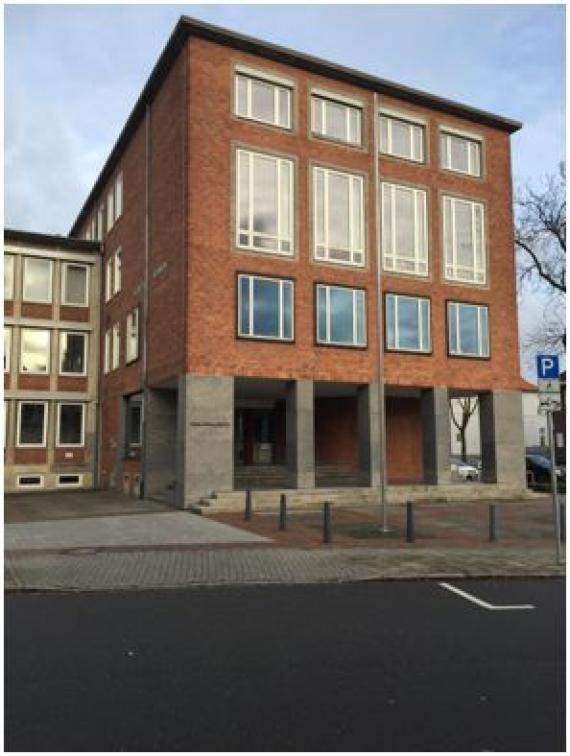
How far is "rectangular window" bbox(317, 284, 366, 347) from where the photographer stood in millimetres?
23844

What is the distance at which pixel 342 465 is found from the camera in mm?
29906

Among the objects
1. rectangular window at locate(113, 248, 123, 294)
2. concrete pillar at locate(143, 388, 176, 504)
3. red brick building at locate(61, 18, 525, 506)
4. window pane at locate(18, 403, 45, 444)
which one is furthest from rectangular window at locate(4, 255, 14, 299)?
concrete pillar at locate(143, 388, 176, 504)

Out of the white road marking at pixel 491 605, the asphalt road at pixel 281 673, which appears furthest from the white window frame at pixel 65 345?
the white road marking at pixel 491 605

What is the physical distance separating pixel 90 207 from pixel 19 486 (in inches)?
598

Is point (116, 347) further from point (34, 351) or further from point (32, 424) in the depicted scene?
point (32, 424)

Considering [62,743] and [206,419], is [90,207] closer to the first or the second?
[206,419]

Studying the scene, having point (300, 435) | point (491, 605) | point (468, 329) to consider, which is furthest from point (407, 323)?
point (491, 605)

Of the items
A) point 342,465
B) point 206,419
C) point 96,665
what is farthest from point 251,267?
point 96,665

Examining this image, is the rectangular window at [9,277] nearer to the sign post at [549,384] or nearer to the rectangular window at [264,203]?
the rectangular window at [264,203]

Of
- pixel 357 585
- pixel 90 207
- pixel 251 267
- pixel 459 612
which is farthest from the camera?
pixel 90 207

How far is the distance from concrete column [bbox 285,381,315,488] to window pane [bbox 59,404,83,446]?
12.5 metres

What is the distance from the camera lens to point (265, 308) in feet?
74.9

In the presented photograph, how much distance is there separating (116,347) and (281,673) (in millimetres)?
25138

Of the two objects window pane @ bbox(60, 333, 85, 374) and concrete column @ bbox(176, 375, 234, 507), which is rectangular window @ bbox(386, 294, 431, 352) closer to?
concrete column @ bbox(176, 375, 234, 507)
